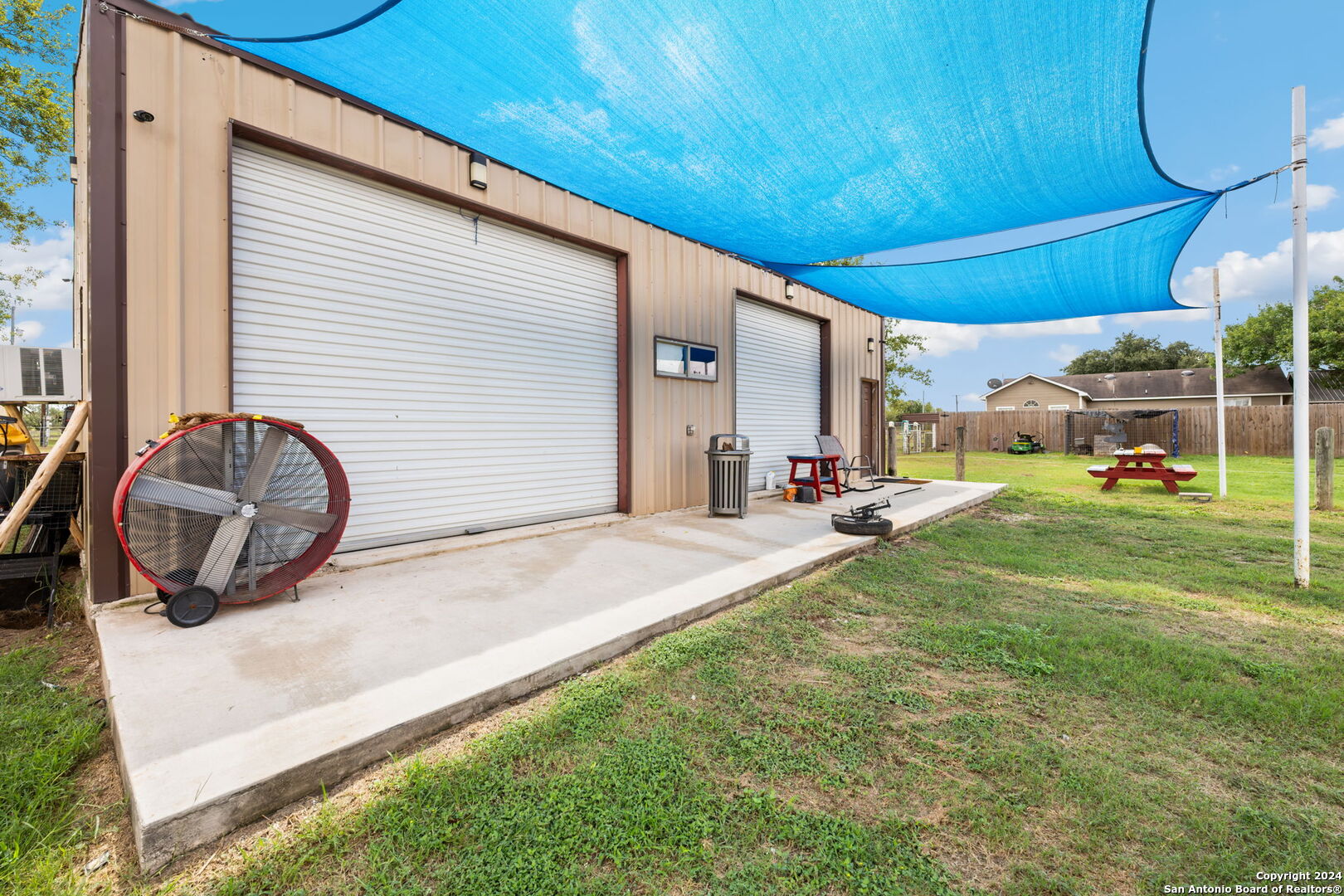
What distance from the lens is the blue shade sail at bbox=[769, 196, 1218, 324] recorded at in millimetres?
4457

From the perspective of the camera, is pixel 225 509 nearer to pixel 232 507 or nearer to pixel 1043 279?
pixel 232 507

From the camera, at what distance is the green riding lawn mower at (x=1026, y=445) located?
1845cm

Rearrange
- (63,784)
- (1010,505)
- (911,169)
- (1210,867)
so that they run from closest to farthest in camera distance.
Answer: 1. (1210,867)
2. (63,784)
3. (911,169)
4. (1010,505)

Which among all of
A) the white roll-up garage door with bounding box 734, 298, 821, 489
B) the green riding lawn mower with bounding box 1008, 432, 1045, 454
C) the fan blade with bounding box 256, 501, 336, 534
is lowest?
the fan blade with bounding box 256, 501, 336, 534

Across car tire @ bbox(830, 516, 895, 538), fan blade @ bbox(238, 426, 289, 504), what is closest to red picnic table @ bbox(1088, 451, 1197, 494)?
car tire @ bbox(830, 516, 895, 538)

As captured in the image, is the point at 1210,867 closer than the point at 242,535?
Yes

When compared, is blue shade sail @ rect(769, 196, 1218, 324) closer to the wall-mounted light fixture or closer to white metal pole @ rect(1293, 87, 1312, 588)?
white metal pole @ rect(1293, 87, 1312, 588)

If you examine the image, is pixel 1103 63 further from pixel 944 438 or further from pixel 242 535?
pixel 944 438

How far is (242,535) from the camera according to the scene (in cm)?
266

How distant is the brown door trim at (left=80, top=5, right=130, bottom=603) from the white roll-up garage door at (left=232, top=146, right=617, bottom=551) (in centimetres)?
54

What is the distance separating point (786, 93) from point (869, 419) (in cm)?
796

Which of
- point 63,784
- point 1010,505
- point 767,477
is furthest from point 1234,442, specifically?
point 63,784

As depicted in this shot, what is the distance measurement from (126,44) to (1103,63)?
511 cm

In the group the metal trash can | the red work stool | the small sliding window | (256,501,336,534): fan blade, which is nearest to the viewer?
(256,501,336,534): fan blade
